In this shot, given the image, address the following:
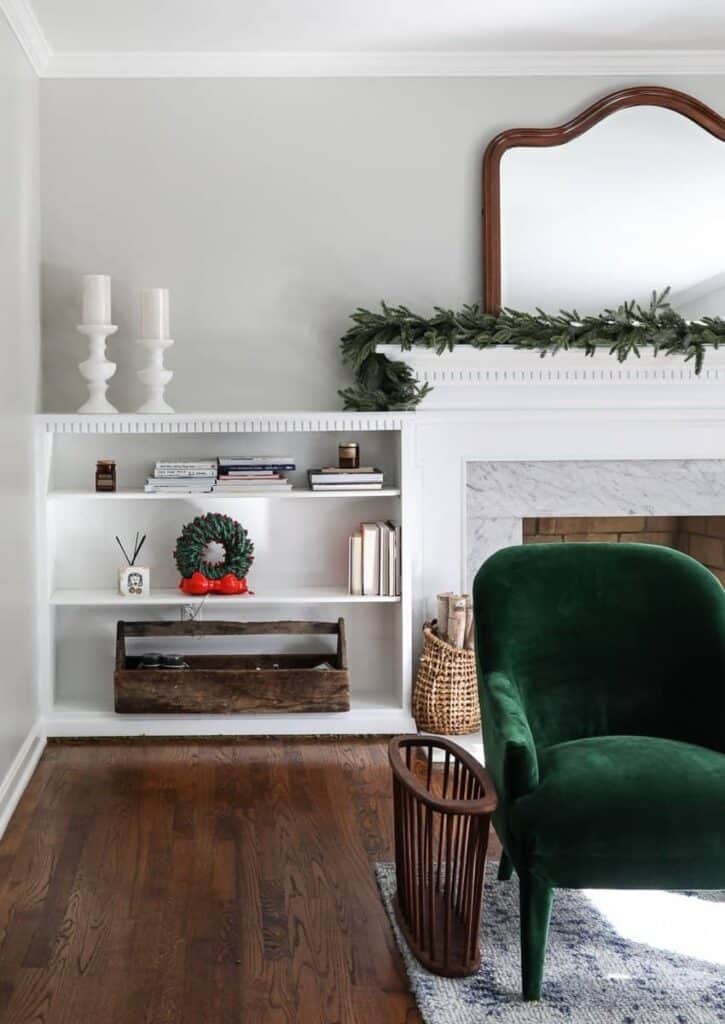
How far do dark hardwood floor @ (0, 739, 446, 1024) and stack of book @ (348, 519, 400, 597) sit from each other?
0.60 metres

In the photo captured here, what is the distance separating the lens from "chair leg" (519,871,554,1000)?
2.32m

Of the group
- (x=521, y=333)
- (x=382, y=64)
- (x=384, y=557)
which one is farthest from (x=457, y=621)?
(x=382, y=64)

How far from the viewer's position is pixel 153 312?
416 cm

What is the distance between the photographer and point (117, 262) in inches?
172

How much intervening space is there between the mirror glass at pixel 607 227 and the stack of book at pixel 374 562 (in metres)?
1.02

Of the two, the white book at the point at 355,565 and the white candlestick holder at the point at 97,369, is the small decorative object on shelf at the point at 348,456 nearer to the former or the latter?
the white book at the point at 355,565

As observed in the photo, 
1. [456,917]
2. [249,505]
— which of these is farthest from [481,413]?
[456,917]

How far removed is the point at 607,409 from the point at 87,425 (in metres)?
1.94

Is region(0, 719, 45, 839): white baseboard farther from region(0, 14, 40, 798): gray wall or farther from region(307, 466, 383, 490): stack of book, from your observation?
region(307, 466, 383, 490): stack of book

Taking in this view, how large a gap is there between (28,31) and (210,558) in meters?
1.93

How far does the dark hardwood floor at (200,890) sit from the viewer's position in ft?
7.73

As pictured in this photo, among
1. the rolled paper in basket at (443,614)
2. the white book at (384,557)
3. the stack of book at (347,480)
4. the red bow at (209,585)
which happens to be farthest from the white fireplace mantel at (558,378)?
the red bow at (209,585)

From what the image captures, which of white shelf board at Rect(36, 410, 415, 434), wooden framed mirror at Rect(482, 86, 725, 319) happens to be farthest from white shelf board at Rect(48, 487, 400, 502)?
wooden framed mirror at Rect(482, 86, 725, 319)

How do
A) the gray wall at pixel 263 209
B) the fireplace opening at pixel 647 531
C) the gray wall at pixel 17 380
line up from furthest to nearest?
1. the fireplace opening at pixel 647 531
2. the gray wall at pixel 263 209
3. the gray wall at pixel 17 380
